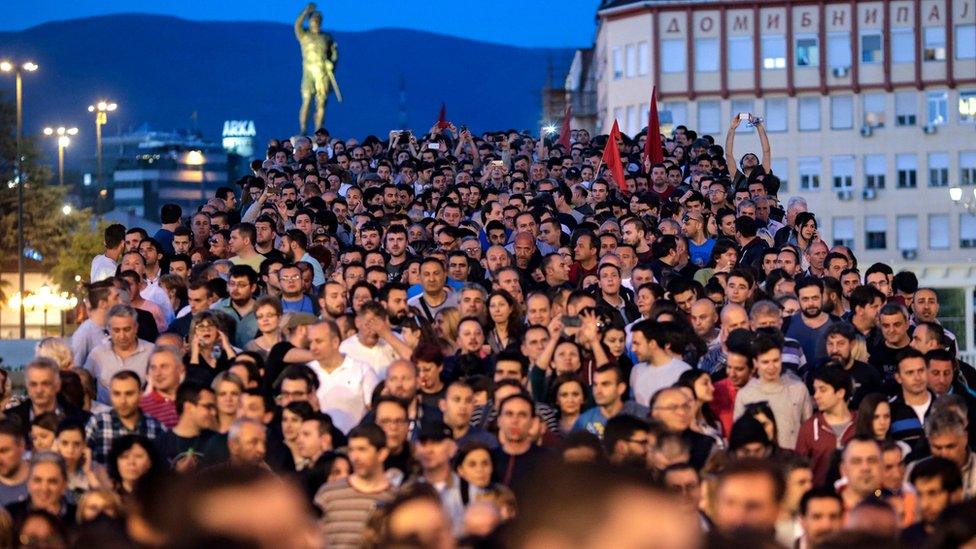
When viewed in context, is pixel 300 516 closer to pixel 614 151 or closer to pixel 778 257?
pixel 778 257

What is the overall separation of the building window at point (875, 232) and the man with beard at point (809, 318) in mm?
67578

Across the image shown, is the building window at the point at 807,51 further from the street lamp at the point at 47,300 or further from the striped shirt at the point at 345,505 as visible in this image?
the striped shirt at the point at 345,505

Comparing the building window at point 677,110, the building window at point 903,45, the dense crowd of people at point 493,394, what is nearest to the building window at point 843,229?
the building window at point 903,45

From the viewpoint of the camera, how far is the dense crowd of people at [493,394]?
4.24 m

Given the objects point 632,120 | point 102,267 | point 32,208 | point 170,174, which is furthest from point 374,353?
point 170,174

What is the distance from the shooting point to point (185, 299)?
1617 centimetres

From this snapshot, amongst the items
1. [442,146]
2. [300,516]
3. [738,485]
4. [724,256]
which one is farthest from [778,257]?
[442,146]

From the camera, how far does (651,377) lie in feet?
41.6

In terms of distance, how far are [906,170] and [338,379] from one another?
70.0 meters

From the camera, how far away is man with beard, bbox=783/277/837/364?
14102 mm

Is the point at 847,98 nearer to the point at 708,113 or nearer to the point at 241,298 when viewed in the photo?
the point at 708,113

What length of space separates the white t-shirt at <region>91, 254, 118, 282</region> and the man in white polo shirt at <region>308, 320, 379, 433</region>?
548 centimetres

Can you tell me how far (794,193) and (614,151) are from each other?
56.3 m

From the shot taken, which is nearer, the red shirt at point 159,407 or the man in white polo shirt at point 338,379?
the red shirt at point 159,407
